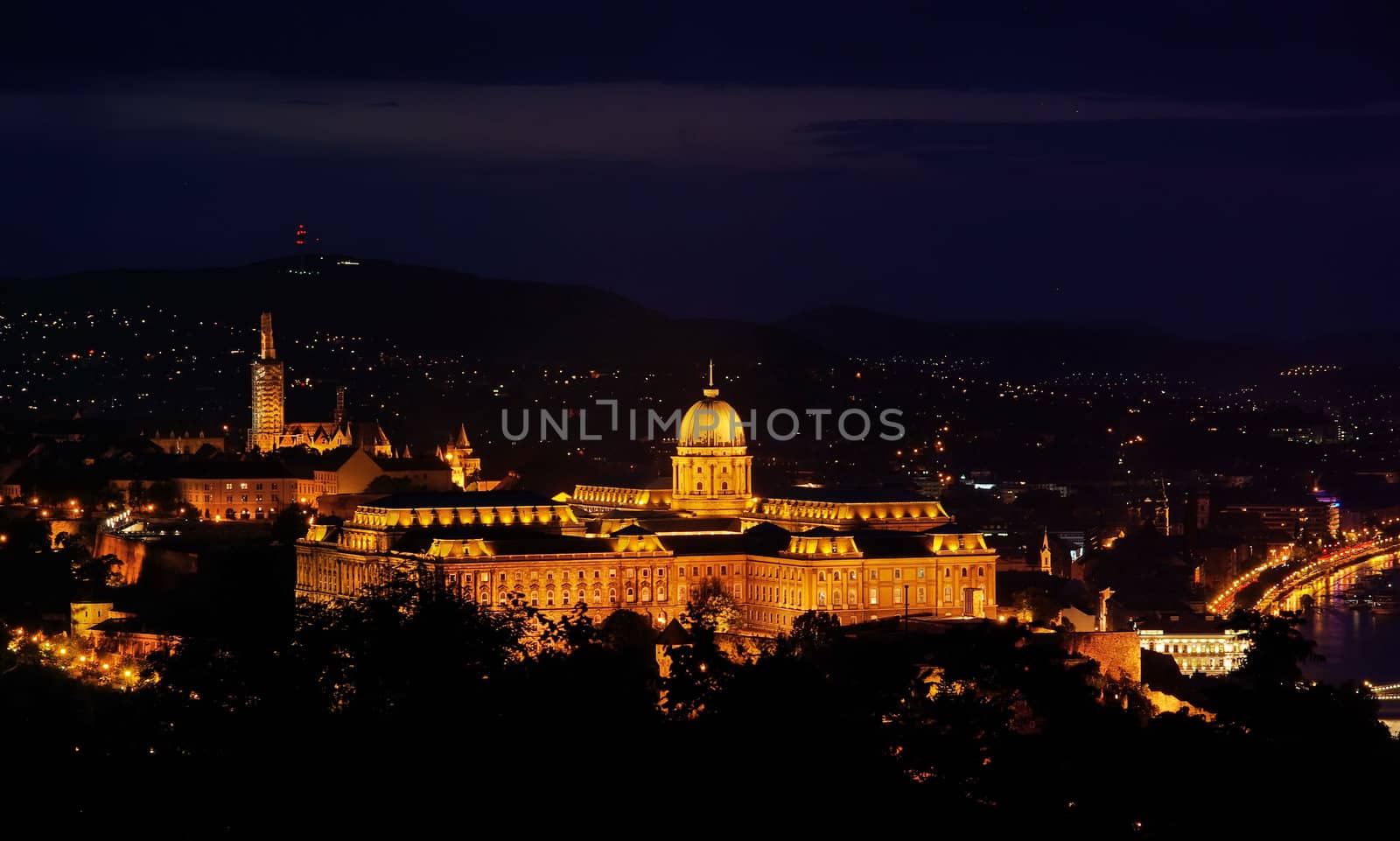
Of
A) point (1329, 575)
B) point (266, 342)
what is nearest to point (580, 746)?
point (266, 342)

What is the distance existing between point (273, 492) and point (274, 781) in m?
59.6

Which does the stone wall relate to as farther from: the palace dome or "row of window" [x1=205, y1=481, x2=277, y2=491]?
"row of window" [x1=205, y1=481, x2=277, y2=491]

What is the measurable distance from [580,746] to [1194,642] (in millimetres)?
50674

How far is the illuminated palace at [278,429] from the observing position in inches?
4198

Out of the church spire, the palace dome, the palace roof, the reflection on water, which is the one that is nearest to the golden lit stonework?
the palace dome

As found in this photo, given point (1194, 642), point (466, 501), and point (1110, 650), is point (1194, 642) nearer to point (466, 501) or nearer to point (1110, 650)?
point (466, 501)

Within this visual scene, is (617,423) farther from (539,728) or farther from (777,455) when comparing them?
(539,728)

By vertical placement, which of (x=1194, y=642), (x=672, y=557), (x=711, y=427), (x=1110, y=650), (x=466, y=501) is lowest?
(x=1194, y=642)

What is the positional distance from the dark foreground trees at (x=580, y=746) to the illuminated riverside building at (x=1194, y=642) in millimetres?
38813

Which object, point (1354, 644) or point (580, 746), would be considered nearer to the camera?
point (580, 746)

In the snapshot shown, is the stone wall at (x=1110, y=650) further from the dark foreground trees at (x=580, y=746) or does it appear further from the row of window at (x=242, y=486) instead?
the row of window at (x=242, y=486)

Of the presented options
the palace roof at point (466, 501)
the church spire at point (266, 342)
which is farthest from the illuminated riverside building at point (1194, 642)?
the church spire at point (266, 342)

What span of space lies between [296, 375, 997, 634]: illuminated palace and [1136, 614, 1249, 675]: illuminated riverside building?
8.40 metres

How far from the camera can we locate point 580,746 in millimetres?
32188
